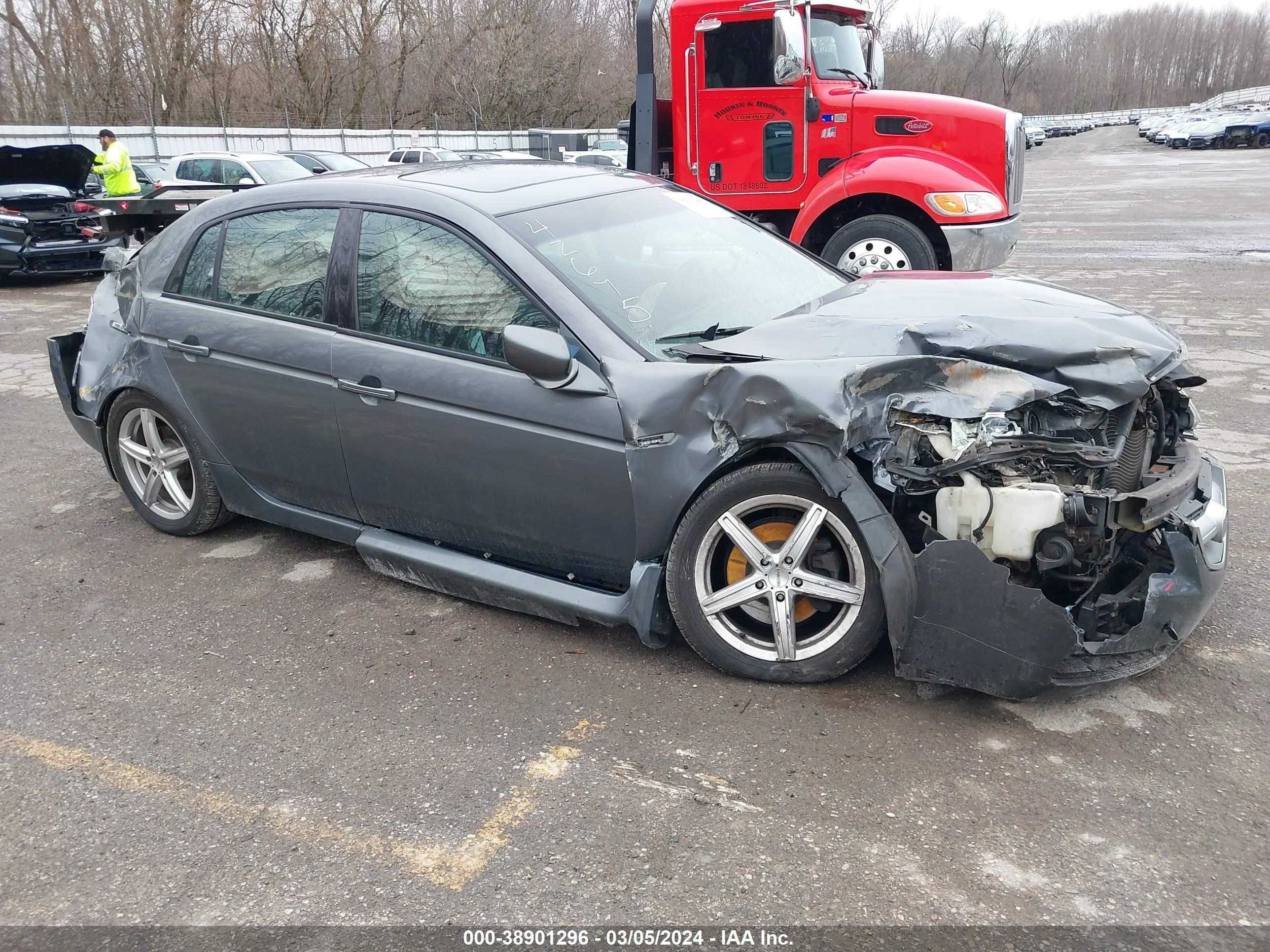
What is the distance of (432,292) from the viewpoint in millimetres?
3799

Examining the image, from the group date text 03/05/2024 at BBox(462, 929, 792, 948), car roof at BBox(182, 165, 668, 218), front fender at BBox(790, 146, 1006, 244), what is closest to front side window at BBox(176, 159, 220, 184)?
front fender at BBox(790, 146, 1006, 244)

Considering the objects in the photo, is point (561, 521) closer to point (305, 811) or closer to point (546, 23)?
point (305, 811)

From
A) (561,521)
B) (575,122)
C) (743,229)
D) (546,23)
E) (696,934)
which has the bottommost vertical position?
(696,934)

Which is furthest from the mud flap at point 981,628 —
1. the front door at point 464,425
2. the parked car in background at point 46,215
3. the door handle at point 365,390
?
the parked car in background at point 46,215

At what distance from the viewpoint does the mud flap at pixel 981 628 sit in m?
2.88

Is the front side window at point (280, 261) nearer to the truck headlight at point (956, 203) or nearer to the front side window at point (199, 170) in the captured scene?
the truck headlight at point (956, 203)

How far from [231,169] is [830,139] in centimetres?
Result: 1108

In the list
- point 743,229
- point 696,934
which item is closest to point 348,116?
point 743,229

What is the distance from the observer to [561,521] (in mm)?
3539

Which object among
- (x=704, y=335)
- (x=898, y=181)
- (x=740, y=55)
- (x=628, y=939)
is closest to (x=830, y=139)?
(x=898, y=181)

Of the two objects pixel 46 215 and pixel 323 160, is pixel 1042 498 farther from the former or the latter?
pixel 323 160

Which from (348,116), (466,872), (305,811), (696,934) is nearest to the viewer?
(696,934)

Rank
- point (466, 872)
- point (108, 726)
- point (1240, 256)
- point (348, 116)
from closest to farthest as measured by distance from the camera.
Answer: point (466, 872) → point (108, 726) → point (1240, 256) → point (348, 116)

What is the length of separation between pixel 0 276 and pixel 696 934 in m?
15.2
